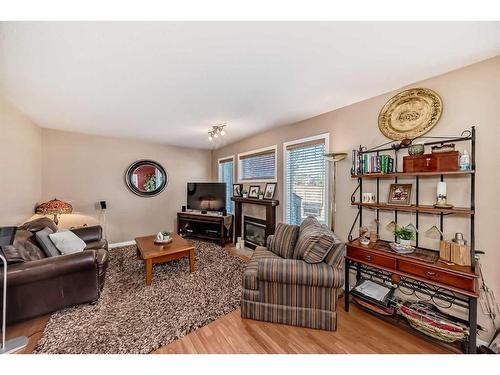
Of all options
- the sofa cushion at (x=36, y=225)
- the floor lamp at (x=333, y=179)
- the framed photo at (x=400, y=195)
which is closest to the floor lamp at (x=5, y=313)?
the sofa cushion at (x=36, y=225)

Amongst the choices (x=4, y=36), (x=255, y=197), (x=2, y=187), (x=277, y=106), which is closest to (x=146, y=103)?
(x=4, y=36)

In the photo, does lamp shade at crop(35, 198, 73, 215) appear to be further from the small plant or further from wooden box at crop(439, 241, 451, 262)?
wooden box at crop(439, 241, 451, 262)

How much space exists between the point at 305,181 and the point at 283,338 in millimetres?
2125

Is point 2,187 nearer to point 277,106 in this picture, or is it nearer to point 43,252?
point 43,252

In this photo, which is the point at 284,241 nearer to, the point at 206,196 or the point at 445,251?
the point at 445,251

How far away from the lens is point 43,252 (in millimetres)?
2334

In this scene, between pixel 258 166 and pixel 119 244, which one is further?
pixel 119 244

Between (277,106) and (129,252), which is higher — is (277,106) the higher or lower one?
the higher one

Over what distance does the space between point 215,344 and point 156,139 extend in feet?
13.3

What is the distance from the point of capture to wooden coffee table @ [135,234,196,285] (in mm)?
2555

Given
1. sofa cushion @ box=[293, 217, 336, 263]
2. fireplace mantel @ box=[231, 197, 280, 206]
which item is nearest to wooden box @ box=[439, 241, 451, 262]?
sofa cushion @ box=[293, 217, 336, 263]

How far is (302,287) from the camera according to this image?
1.81 metres

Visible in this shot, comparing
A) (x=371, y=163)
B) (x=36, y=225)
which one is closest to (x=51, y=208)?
(x=36, y=225)

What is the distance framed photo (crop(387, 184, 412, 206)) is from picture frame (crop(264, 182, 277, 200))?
186cm
